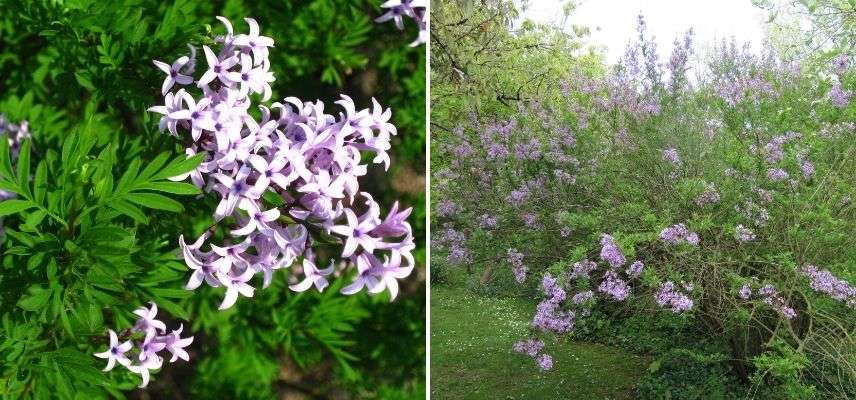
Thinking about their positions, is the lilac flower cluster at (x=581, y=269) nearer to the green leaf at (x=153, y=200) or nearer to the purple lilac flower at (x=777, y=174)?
the purple lilac flower at (x=777, y=174)

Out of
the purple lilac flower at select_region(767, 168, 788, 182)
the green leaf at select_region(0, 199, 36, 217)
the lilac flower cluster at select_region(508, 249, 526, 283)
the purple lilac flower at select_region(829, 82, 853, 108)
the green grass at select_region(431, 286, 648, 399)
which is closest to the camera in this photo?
the green leaf at select_region(0, 199, 36, 217)

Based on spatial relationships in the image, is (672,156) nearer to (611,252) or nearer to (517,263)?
(611,252)

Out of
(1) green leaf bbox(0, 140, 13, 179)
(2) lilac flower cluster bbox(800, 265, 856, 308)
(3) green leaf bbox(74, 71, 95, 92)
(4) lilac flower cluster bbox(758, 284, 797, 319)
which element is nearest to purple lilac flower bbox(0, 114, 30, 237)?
(3) green leaf bbox(74, 71, 95, 92)

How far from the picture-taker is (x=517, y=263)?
10.6ft

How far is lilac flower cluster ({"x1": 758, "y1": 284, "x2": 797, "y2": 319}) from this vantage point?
2549mm

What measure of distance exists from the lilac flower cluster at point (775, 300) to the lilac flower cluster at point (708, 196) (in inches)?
12.7

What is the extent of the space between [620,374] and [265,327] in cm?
198

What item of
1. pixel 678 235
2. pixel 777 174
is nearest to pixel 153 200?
pixel 678 235

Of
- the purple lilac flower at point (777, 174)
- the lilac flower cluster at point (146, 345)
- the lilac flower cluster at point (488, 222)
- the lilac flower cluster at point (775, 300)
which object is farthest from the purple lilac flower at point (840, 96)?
the lilac flower cluster at point (146, 345)

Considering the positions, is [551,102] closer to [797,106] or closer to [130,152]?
[797,106]

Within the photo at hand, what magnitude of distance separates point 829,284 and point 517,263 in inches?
43.5

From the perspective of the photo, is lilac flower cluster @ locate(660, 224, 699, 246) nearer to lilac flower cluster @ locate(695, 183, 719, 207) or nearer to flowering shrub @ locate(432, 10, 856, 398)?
flowering shrub @ locate(432, 10, 856, 398)

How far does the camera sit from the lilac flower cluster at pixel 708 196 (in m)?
2.72

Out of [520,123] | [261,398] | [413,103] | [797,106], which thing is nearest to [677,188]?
[797,106]
